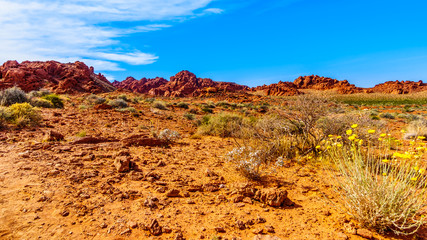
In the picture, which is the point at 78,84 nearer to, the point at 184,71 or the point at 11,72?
the point at 11,72

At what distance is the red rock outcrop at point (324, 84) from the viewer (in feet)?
238

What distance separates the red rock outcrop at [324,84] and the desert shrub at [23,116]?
266ft

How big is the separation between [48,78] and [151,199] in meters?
57.2

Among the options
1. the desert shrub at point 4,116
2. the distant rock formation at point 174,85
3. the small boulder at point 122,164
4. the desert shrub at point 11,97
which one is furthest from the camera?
the distant rock formation at point 174,85

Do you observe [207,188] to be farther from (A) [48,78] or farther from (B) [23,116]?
(A) [48,78]

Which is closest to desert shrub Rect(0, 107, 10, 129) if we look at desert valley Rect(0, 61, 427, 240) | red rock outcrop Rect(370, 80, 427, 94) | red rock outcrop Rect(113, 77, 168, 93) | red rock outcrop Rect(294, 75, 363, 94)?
desert valley Rect(0, 61, 427, 240)

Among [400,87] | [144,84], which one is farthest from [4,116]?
[400,87]

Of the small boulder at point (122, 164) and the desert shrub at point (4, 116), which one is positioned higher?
the desert shrub at point (4, 116)

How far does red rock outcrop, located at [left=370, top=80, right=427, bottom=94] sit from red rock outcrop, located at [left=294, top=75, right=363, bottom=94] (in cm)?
711

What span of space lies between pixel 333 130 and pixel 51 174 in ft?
21.8

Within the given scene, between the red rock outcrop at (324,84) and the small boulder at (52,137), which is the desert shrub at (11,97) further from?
the red rock outcrop at (324,84)

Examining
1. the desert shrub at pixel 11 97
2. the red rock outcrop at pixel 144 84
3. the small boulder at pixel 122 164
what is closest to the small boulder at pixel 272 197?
the small boulder at pixel 122 164

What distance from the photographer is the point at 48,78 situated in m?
47.0

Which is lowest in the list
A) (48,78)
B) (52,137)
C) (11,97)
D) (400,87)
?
(52,137)
